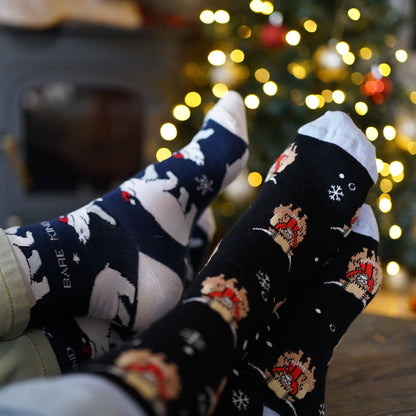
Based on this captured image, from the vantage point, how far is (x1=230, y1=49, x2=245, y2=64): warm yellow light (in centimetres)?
180

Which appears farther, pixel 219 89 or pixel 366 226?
pixel 219 89

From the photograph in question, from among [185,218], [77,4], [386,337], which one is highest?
[77,4]

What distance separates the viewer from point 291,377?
568 millimetres

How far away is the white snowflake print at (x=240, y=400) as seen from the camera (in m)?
0.53

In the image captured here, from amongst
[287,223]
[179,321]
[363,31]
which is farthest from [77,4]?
[179,321]

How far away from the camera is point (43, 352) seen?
1.82ft

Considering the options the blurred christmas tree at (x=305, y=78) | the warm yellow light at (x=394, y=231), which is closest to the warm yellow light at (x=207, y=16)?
the blurred christmas tree at (x=305, y=78)

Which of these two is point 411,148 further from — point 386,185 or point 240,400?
point 240,400

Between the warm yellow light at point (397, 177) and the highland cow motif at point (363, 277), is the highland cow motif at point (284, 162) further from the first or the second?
the warm yellow light at point (397, 177)

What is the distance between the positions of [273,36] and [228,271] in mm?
1322

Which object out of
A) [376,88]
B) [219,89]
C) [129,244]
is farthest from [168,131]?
[129,244]

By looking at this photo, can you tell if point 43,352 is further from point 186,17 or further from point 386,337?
point 186,17

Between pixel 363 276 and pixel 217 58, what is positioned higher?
pixel 217 58

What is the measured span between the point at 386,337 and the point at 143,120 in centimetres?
130
